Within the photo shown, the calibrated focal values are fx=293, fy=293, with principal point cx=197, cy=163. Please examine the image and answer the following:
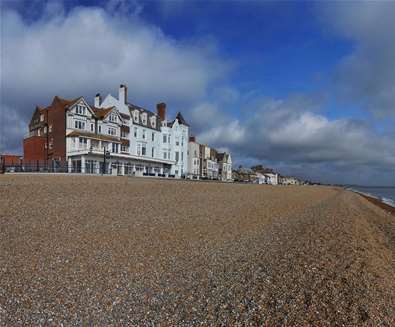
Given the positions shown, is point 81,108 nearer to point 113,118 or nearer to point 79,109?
point 79,109

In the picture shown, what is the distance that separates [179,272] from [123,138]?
4260 centimetres

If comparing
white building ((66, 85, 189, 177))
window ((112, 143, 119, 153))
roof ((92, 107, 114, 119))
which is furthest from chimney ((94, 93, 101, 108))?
window ((112, 143, 119, 153))

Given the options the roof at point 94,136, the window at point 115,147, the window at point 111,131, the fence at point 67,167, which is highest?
the window at point 111,131

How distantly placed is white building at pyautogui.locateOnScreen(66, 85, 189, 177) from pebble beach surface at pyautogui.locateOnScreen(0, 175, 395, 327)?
27645 mm

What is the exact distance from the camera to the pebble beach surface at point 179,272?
4.26m

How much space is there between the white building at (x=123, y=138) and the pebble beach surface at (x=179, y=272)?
27.6 m

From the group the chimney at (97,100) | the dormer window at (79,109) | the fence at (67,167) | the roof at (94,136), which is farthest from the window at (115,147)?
the chimney at (97,100)

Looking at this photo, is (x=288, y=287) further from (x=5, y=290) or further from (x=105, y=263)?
(x=5, y=290)

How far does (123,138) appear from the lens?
4647 centimetres

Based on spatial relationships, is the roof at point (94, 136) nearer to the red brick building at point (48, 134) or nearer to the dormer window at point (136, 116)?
the red brick building at point (48, 134)

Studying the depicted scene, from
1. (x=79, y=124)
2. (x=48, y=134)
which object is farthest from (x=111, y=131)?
(x=48, y=134)

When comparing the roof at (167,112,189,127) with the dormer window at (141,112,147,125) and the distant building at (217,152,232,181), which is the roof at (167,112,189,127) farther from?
the distant building at (217,152,232,181)

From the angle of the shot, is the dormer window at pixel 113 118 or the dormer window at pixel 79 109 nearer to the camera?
the dormer window at pixel 79 109

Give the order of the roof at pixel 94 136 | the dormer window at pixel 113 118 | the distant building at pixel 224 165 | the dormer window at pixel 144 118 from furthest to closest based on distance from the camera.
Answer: the distant building at pixel 224 165 → the dormer window at pixel 144 118 → the dormer window at pixel 113 118 → the roof at pixel 94 136
